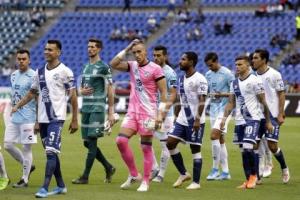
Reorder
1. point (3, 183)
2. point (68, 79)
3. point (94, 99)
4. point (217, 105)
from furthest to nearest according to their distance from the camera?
1. point (217, 105)
2. point (94, 99)
3. point (3, 183)
4. point (68, 79)

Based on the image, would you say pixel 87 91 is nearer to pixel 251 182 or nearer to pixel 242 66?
pixel 242 66

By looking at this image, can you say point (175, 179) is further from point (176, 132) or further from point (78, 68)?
point (78, 68)

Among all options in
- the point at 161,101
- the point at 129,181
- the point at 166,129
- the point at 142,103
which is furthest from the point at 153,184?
the point at 161,101

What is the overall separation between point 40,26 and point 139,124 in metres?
34.5

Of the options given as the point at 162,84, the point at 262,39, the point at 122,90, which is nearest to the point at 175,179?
the point at 162,84

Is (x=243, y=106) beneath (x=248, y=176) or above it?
above

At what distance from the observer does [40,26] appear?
46.5 metres

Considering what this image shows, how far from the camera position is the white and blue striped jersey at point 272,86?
46.5 ft

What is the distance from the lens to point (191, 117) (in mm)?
13422

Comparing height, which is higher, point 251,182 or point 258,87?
point 258,87

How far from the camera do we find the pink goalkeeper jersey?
12.7 meters

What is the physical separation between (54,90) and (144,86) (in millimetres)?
1489

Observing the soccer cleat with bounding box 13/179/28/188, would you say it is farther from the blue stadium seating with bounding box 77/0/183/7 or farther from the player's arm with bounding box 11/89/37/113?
the blue stadium seating with bounding box 77/0/183/7

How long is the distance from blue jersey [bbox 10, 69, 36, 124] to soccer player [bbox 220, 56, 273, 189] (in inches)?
128
